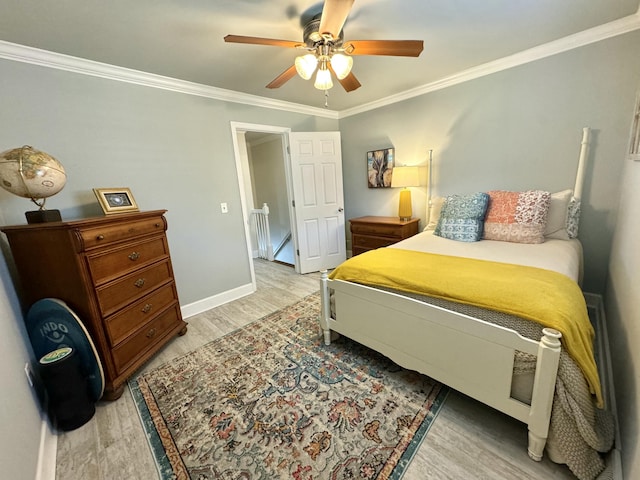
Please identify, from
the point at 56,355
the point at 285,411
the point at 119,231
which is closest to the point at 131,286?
the point at 119,231

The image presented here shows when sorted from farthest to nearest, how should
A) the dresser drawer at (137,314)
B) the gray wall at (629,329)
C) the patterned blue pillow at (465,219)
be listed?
the patterned blue pillow at (465,219), the dresser drawer at (137,314), the gray wall at (629,329)

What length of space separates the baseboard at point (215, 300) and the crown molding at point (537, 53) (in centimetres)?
310

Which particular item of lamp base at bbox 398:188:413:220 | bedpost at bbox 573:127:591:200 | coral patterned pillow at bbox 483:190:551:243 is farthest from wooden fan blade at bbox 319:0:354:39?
bedpost at bbox 573:127:591:200

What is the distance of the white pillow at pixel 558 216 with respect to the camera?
2.16 m

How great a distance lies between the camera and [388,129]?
11.4 feet

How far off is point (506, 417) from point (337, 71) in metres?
2.29

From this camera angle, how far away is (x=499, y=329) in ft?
3.81

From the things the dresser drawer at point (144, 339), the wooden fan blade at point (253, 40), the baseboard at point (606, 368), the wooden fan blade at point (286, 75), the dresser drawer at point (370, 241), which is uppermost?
the wooden fan blade at point (253, 40)

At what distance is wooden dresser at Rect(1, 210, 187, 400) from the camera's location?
1.50m

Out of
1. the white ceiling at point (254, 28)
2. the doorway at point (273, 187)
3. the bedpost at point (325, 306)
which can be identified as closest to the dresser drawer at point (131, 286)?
the bedpost at point (325, 306)

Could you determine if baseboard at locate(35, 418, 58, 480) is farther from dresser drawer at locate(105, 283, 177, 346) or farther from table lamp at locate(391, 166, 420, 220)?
table lamp at locate(391, 166, 420, 220)

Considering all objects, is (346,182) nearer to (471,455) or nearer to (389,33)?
(389,33)

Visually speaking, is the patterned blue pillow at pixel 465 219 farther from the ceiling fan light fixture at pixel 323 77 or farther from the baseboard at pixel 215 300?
the baseboard at pixel 215 300

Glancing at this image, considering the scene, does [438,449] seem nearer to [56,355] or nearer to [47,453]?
[47,453]
